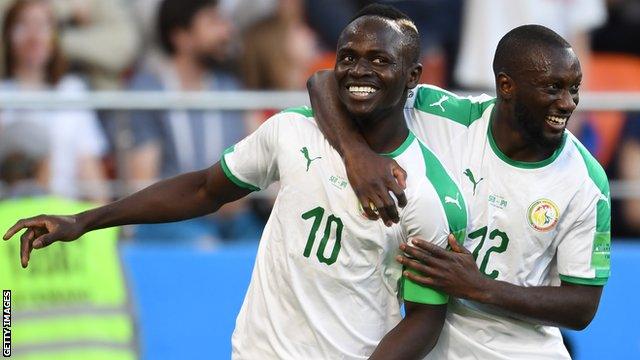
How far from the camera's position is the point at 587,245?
17.2 ft

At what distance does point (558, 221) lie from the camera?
5.21 metres

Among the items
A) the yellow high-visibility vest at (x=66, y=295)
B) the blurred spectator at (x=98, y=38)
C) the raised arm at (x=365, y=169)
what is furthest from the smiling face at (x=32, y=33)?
the raised arm at (x=365, y=169)

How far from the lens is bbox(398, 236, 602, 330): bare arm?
16.4 feet

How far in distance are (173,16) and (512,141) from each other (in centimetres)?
455

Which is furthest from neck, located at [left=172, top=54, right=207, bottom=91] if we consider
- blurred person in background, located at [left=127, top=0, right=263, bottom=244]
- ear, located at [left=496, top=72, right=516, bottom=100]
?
ear, located at [left=496, top=72, right=516, bottom=100]

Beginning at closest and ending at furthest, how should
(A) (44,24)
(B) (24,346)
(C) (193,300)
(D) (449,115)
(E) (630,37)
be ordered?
1. (D) (449,115)
2. (B) (24,346)
3. (C) (193,300)
4. (A) (44,24)
5. (E) (630,37)

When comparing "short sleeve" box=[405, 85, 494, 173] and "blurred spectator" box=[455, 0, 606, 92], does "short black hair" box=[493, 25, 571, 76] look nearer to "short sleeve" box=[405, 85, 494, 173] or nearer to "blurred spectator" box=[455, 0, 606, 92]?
"short sleeve" box=[405, 85, 494, 173]

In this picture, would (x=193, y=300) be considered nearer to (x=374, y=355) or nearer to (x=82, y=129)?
(x=82, y=129)

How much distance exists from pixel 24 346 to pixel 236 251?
136 centimetres

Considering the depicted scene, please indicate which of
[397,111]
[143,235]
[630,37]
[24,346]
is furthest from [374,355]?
[630,37]

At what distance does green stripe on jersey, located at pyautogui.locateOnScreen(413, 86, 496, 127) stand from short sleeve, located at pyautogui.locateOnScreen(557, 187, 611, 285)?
57cm

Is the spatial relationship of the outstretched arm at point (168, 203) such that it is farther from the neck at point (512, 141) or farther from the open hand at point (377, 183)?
the neck at point (512, 141)

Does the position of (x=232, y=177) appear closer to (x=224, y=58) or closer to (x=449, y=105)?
(x=449, y=105)

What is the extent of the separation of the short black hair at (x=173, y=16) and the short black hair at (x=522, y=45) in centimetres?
437
